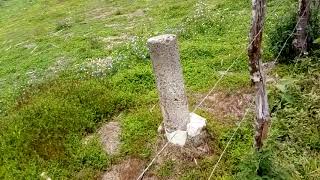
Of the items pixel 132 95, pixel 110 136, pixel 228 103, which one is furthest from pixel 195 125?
pixel 132 95

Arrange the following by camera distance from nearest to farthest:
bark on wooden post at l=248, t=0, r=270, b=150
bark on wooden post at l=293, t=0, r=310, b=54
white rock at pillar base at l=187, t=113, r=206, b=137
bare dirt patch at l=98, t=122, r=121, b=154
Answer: bark on wooden post at l=248, t=0, r=270, b=150 → white rock at pillar base at l=187, t=113, r=206, b=137 → bare dirt patch at l=98, t=122, r=121, b=154 → bark on wooden post at l=293, t=0, r=310, b=54

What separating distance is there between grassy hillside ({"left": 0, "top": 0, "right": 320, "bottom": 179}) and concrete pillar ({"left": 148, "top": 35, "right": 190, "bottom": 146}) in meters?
0.52

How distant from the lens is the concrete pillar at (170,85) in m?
7.68

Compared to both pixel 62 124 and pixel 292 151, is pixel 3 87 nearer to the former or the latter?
pixel 62 124

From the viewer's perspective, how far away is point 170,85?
25.7ft

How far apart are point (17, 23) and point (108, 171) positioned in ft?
49.1

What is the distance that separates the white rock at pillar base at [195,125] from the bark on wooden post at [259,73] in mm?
1943

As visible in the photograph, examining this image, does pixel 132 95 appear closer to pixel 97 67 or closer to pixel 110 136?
pixel 110 136

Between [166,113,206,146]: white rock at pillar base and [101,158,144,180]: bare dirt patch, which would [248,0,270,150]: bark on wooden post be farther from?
[101,158,144,180]: bare dirt patch

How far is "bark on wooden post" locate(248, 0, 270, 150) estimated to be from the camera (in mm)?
5777

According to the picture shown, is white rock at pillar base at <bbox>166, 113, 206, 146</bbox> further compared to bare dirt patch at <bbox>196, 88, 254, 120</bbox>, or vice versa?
bare dirt patch at <bbox>196, 88, 254, 120</bbox>

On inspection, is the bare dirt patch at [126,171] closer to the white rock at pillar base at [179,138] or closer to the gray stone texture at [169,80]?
the white rock at pillar base at [179,138]

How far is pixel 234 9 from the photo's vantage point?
15500mm

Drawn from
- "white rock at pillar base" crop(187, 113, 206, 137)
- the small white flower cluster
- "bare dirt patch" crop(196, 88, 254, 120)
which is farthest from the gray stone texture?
the small white flower cluster
